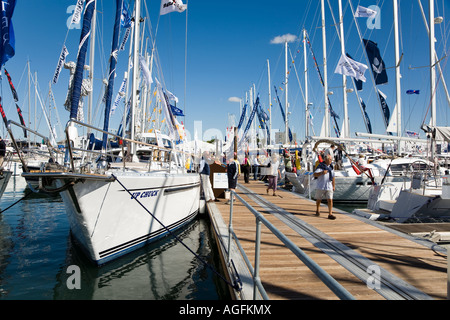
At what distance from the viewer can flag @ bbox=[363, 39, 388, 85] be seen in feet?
49.8

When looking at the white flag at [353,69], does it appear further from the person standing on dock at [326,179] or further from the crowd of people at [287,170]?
the person standing on dock at [326,179]

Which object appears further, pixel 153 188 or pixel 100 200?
pixel 153 188

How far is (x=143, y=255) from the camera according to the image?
6551 millimetres

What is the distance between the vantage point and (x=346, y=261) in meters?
4.38

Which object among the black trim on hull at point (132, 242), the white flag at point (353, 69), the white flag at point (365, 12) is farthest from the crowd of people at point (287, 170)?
the white flag at point (365, 12)

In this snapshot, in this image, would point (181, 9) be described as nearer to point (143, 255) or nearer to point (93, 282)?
point (143, 255)

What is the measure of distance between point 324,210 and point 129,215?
226 inches

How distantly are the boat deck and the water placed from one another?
838 millimetres

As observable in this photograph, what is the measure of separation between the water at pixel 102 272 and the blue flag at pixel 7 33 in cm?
477

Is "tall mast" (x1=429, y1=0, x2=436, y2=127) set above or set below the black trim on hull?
above

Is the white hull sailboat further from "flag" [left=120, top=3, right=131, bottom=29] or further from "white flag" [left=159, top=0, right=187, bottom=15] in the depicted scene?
"flag" [left=120, top=3, right=131, bottom=29]

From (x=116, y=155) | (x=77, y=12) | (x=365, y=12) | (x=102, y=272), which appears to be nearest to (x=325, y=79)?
(x=365, y=12)

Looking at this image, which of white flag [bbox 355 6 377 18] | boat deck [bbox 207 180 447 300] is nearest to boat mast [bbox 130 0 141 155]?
boat deck [bbox 207 180 447 300]
